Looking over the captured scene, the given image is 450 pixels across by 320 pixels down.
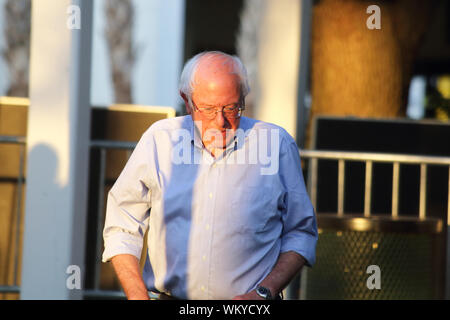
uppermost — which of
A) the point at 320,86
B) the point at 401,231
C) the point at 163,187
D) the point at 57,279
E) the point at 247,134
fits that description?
the point at 320,86

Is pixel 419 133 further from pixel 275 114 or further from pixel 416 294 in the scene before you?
pixel 416 294

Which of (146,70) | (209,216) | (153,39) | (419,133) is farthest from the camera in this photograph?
(146,70)

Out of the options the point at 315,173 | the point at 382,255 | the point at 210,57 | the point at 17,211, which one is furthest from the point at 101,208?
the point at 210,57

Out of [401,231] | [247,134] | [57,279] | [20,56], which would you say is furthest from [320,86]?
[20,56]

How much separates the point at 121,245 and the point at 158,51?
2064 cm

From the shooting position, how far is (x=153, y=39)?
78.8 feet

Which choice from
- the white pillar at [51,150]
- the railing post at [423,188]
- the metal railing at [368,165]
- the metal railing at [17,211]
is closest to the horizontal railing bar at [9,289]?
the metal railing at [17,211]

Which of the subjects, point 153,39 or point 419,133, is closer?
point 419,133

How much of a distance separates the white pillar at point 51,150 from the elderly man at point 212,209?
2060 millimetres

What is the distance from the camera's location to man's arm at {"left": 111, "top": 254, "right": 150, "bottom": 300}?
2.36 m

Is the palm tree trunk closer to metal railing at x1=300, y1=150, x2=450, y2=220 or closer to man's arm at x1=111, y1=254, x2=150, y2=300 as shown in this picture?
metal railing at x1=300, y1=150, x2=450, y2=220

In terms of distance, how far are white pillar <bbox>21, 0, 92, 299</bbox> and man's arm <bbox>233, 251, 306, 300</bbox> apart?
2.29 meters

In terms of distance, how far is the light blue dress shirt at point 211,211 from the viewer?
2.47 m

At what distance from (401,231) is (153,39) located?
20323mm
